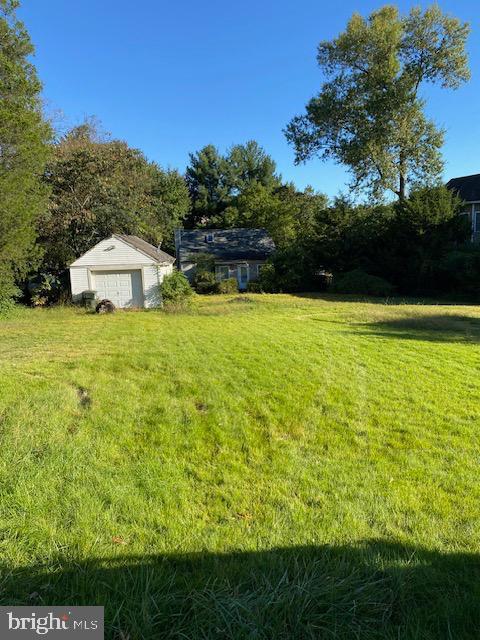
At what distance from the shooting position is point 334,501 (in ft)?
11.0

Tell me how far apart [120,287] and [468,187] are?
2767 centimetres

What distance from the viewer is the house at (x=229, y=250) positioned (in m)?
33.2

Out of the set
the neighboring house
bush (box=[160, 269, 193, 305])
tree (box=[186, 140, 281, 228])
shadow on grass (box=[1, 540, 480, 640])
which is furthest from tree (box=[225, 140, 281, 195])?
A: shadow on grass (box=[1, 540, 480, 640])

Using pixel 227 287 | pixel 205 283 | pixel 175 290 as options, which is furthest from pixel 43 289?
pixel 227 287

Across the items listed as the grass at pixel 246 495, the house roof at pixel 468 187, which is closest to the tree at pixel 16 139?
the grass at pixel 246 495

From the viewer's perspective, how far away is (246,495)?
3.46m

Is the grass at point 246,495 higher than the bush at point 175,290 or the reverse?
the reverse

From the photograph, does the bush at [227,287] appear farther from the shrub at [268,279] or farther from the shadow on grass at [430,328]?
the shadow on grass at [430,328]

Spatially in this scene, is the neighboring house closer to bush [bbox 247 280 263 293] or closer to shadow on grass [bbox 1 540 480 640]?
bush [bbox 247 280 263 293]

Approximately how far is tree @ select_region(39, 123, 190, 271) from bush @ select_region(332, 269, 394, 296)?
44.0 feet

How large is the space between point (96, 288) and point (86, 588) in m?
19.8

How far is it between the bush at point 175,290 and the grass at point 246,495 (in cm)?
1341

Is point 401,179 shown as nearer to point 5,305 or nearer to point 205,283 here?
point 205,283

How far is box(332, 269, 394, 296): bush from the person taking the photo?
26156 mm
